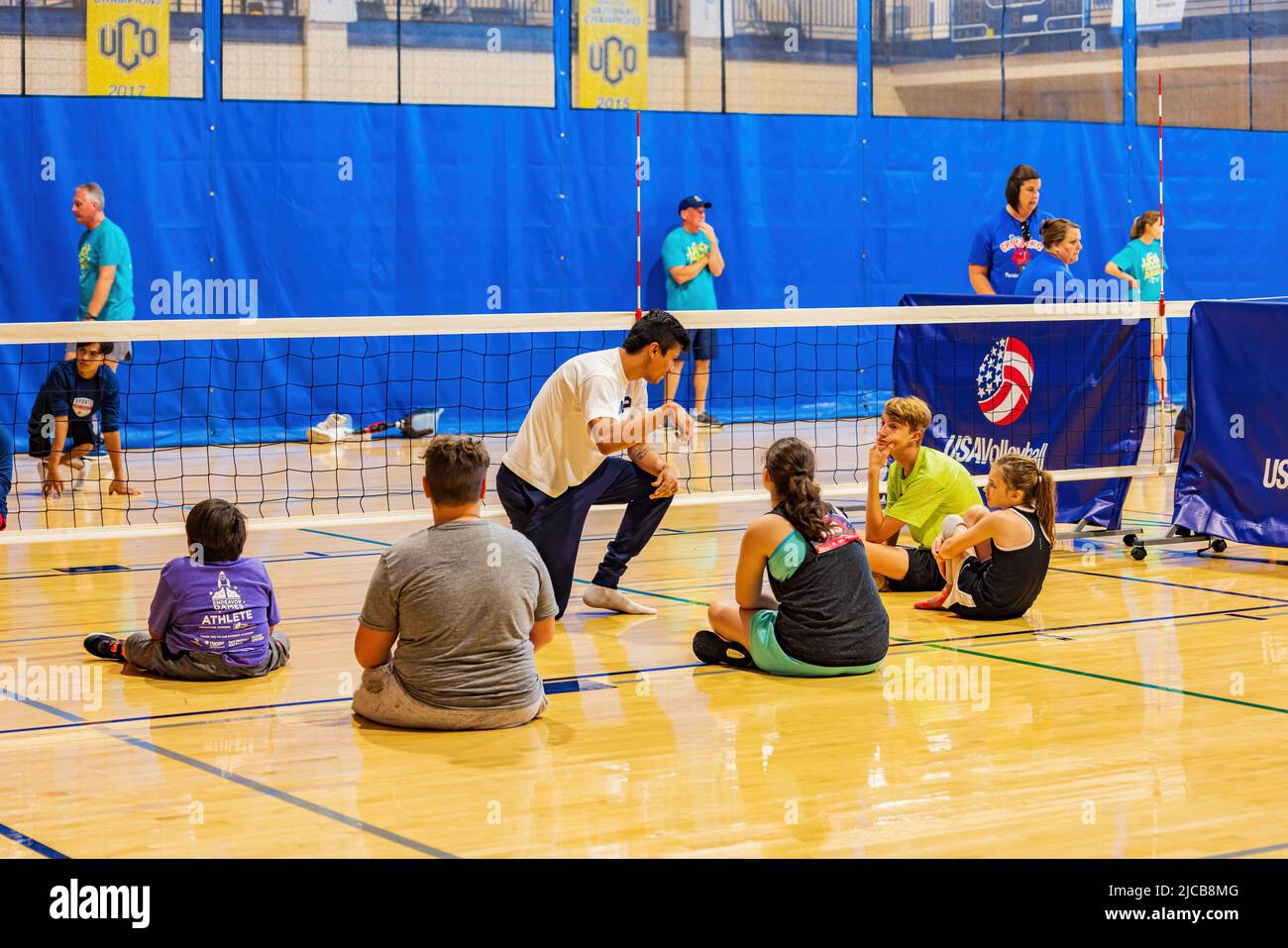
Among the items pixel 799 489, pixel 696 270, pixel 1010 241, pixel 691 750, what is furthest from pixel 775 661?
pixel 696 270

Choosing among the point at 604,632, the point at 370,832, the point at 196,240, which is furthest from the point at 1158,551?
the point at 196,240

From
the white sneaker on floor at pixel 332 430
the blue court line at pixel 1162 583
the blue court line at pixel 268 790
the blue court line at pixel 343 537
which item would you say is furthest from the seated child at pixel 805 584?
the white sneaker on floor at pixel 332 430

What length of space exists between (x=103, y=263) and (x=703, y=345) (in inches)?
228

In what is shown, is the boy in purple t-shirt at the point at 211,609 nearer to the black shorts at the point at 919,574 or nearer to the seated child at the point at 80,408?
the black shorts at the point at 919,574

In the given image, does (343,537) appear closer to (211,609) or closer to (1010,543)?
(211,609)

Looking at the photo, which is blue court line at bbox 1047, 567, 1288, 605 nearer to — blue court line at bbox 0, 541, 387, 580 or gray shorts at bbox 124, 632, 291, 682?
blue court line at bbox 0, 541, 387, 580

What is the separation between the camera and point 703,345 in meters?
16.6

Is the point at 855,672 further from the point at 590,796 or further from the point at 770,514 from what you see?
the point at 590,796

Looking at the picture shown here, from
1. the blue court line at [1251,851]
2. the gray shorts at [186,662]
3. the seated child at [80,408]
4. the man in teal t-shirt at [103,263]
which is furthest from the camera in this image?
the man in teal t-shirt at [103,263]

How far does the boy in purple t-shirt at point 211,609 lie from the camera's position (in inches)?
245

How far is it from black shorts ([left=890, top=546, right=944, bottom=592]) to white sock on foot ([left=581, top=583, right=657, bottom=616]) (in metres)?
1.20

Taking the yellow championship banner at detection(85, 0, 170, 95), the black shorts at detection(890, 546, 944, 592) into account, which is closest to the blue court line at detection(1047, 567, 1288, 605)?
the black shorts at detection(890, 546, 944, 592)

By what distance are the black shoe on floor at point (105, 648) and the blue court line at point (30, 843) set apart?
212 cm

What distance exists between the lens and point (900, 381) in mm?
10398
